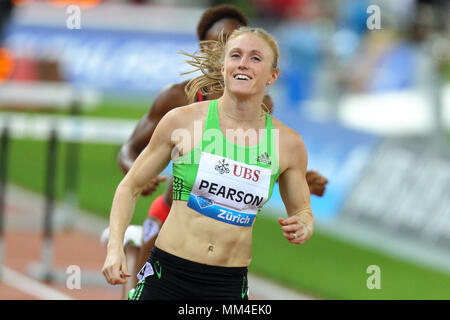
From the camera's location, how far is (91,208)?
1394 centimetres

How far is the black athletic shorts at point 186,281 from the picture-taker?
464cm

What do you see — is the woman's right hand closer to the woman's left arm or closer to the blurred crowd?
the woman's left arm

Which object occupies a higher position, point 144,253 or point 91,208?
point 144,253

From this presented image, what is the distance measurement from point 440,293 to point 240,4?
21.0 meters

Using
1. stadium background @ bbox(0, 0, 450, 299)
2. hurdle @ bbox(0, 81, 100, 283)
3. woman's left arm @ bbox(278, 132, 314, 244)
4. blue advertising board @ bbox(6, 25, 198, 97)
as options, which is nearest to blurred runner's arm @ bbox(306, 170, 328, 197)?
woman's left arm @ bbox(278, 132, 314, 244)

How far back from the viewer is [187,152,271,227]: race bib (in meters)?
4.63

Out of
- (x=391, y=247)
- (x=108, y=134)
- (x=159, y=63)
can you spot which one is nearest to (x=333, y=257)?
(x=391, y=247)

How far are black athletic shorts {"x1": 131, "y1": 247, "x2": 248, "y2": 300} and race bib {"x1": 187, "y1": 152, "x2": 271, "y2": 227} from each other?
0.79 ft

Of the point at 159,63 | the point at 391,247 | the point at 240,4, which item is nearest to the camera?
the point at 391,247

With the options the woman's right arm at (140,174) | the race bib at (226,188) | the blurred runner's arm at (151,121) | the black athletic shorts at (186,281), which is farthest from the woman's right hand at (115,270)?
the blurred runner's arm at (151,121)

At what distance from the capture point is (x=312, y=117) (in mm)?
13367

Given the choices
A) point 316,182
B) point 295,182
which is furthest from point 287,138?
point 316,182

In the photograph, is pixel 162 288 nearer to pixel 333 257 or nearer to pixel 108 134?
pixel 333 257

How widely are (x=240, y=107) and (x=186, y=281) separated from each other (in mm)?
841
